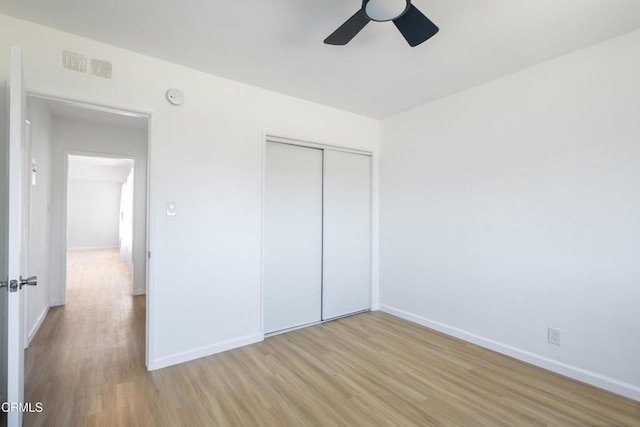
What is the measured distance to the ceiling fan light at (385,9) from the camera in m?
1.47

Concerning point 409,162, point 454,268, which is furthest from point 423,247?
point 409,162

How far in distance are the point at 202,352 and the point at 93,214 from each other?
9537 millimetres

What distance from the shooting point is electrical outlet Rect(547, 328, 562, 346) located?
2.40 metres

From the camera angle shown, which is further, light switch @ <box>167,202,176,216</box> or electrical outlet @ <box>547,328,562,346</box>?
light switch @ <box>167,202,176,216</box>

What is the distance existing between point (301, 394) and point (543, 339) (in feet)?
6.64

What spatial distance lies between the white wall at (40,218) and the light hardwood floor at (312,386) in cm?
36

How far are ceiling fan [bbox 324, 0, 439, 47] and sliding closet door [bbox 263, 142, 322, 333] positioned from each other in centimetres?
167

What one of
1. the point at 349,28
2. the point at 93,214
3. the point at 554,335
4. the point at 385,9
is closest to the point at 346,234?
the point at 554,335

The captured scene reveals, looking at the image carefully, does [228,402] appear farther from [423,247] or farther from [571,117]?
[571,117]

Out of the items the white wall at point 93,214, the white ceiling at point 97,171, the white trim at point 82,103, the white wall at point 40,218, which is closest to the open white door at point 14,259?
the white trim at point 82,103

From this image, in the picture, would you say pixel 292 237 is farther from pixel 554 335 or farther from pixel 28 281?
pixel 554 335

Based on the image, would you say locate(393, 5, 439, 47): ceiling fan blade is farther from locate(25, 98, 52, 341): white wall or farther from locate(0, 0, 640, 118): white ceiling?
locate(25, 98, 52, 341): white wall

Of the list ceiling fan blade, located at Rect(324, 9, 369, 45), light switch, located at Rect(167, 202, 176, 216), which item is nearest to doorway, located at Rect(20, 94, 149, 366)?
light switch, located at Rect(167, 202, 176, 216)

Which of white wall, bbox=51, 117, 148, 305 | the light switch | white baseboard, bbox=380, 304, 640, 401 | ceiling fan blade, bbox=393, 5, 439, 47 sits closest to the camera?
ceiling fan blade, bbox=393, 5, 439, 47
